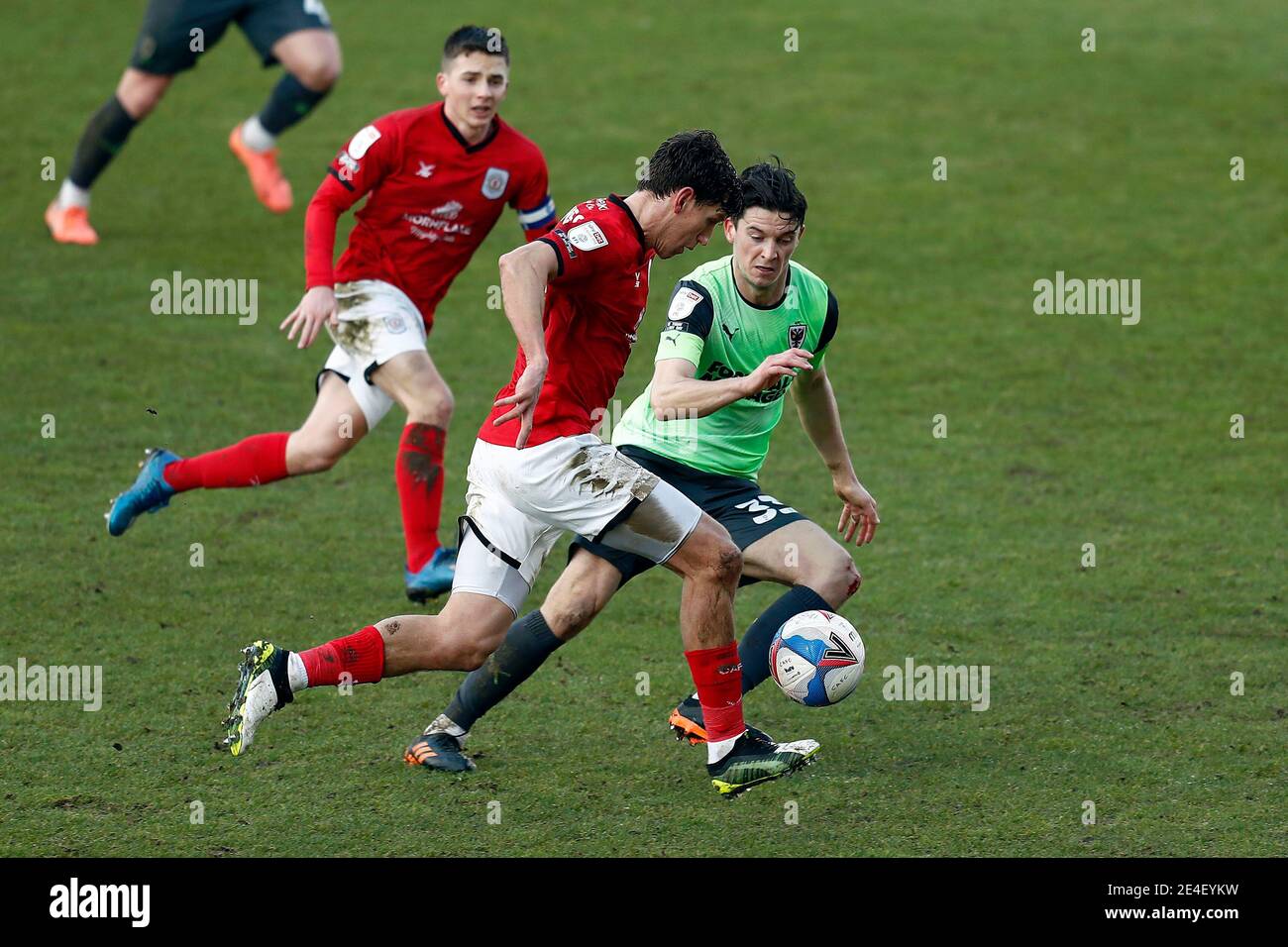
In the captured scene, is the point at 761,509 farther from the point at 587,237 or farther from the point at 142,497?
the point at 142,497

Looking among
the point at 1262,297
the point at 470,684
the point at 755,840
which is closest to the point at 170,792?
the point at 470,684

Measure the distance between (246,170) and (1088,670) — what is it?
9.12m

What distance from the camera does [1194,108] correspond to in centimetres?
1438

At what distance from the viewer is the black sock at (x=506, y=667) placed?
5363mm

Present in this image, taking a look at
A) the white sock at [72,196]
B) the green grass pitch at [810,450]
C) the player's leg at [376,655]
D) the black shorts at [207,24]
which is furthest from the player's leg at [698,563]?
the white sock at [72,196]

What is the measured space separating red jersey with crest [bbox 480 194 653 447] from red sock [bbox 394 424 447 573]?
161 cm

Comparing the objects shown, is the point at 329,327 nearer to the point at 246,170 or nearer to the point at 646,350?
the point at 646,350

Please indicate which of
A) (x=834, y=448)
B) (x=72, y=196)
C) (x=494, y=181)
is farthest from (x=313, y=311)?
(x=72, y=196)

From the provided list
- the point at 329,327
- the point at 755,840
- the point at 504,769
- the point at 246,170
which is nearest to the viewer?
the point at 755,840

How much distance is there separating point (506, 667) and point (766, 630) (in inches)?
36.9

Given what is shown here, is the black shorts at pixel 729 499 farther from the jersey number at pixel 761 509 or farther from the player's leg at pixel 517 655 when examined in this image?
the player's leg at pixel 517 655

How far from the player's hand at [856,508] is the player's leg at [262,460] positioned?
7.34ft

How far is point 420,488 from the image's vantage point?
6902 millimetres

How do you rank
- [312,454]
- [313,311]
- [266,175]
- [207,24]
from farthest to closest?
1. [266,175]
2. [207,24]
3. [312,454]
4. [313,311]
